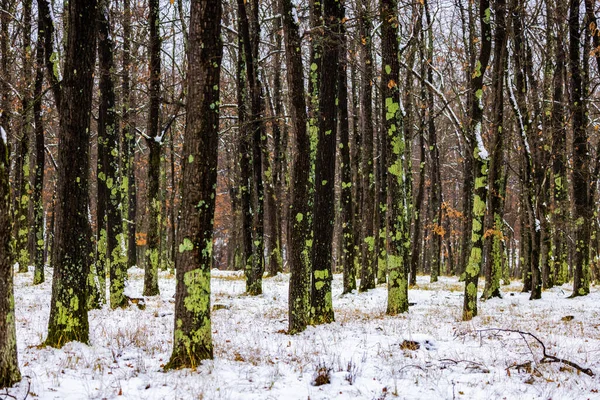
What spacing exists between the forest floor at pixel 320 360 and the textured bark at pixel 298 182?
24.9 inches

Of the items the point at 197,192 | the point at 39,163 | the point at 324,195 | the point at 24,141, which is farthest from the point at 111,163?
the point at 24,141

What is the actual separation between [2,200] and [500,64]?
37.9 ft

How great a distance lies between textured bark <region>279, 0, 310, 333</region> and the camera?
880 cm

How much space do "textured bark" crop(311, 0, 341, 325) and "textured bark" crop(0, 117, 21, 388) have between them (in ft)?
20.3

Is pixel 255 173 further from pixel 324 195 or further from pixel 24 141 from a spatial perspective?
pixel 24 141

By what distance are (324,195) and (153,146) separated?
20.3 ft

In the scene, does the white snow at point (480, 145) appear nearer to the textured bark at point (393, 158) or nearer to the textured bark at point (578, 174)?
the textured bark at point (393, 158)

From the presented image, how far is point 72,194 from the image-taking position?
718 centimetres

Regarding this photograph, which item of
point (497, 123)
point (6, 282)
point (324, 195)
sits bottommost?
point (6, 282)

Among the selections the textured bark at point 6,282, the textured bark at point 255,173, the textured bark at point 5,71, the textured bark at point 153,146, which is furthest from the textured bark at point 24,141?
the textured bark at point 6,282

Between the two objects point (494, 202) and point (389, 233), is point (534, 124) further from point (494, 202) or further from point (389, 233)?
point (389, 233)

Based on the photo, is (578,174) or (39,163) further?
(39,163)

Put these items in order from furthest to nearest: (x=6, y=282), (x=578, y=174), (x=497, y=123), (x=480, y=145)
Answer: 1. (x=578, y=174)
2. (x=497, y=123)
3. (x=480, y=145)
4. (x=6, y=282)

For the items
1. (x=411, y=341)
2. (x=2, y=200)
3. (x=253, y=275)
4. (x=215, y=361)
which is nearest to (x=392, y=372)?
(x=411, y=341)
